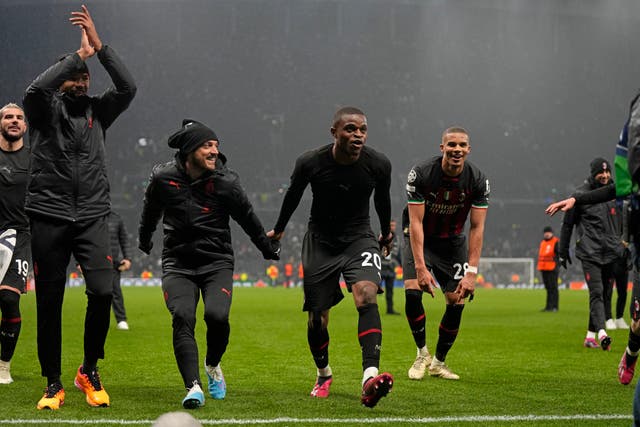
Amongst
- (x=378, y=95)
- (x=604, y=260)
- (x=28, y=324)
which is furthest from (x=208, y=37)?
(x=604, y=260)

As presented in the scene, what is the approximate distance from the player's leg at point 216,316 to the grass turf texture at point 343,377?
167 millimetres

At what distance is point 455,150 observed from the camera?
307 inches

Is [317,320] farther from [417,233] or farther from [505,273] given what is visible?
[505,273]

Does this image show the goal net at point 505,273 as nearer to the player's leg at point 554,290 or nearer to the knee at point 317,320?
Answer: the player's leg at point 554,290

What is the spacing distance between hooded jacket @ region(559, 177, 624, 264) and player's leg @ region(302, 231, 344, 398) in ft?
17.4

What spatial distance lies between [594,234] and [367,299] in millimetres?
6315

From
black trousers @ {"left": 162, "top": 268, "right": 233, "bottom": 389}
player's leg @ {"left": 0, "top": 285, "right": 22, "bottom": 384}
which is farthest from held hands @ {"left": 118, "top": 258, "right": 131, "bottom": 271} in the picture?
black trousers @ {"left": 162, "top": 268, "right": 233, "bottom": 389}

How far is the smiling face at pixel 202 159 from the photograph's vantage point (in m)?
6.51

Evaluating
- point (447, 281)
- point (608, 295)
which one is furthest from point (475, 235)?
point (608, 295)

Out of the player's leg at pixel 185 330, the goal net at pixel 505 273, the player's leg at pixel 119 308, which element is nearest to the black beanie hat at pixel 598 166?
the player's leg at pixel 185 330

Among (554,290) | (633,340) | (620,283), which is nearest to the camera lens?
(633,340)

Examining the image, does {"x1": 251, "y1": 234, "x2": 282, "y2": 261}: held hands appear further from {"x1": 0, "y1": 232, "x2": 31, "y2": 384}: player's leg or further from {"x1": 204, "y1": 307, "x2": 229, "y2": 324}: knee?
{"x1": 0, "y1": 232, "x2": 31, "y2": 384}: player's leg

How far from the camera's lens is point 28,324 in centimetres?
1608

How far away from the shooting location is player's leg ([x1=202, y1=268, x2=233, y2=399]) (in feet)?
21.4
